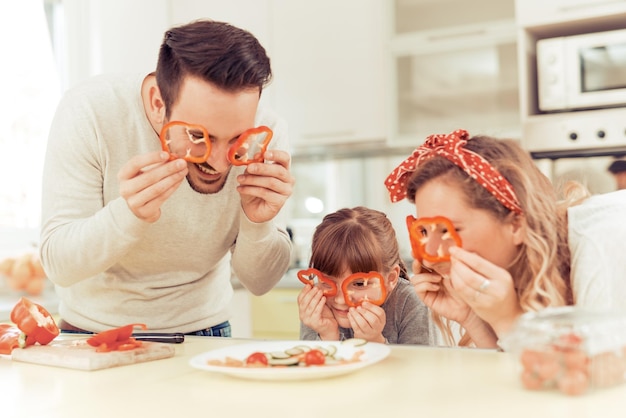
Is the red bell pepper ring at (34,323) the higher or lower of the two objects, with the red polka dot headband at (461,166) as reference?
lower

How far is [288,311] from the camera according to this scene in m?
3.37

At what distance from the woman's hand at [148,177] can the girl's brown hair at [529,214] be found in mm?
488

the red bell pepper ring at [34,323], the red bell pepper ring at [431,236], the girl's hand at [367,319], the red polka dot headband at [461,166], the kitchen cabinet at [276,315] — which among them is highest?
the red polka dot headband at [461,166]

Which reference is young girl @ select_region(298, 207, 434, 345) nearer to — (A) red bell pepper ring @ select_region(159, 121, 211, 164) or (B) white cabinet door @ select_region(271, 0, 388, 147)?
(A) red bell pepper ring @ select_region(159, 121, 211, 164)

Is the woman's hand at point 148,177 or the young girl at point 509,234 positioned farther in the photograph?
the woman's hand at point 148,177

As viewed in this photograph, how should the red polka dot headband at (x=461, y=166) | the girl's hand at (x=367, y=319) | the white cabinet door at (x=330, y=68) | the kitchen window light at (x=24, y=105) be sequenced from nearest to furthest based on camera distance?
the red polka dot headband at (x=461, y=166) → the girl's hand at (x=367, y=319) → the kitchen window light at (x=24, y=105) → the white cabinet door at (x=330, y=68)

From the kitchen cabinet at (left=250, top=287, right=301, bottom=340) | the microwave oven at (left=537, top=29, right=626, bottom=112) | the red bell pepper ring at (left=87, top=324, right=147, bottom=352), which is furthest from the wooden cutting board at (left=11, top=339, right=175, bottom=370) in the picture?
the microwave oven at (left=537, top=29, right=626, bottom=112)

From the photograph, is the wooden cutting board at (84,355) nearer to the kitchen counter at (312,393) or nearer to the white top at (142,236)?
the kitchen counter at (312,393)

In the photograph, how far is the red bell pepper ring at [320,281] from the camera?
1.76 metres

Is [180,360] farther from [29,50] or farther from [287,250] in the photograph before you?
[29,50]

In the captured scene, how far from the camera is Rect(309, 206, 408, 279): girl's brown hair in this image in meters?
1.94

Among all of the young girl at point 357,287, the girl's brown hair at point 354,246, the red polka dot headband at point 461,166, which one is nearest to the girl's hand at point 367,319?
the young girl at point 357,287

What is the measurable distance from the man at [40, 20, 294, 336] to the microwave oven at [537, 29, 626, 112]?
5.30 ft

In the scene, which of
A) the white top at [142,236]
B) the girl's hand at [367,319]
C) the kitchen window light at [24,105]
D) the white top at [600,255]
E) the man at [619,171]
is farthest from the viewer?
the kitchen window light at [24,105]
